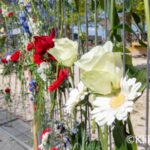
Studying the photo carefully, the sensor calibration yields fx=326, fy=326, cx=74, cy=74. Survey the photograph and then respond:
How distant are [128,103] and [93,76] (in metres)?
0.12

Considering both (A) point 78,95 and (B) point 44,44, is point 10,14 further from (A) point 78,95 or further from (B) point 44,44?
(A) point 78,95

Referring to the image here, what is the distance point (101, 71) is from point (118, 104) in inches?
3.9

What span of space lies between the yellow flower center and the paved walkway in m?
2.29

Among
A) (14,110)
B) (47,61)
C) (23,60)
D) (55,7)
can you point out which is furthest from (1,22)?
(47,61)

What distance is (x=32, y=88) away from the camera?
2.43 m

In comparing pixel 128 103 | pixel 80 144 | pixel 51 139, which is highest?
pixel 128 103

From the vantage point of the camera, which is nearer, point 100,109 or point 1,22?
point 100,109

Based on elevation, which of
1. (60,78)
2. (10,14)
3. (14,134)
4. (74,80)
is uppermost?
(10,14)

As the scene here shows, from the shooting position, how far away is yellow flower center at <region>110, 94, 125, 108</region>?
2.84 feet

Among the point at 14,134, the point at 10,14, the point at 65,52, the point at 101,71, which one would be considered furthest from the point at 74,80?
the point at 14,134

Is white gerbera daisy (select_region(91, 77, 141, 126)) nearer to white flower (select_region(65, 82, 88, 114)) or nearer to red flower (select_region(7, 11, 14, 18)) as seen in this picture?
white flower (select_region(65, 82, 88, 114))

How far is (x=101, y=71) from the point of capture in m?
0.88

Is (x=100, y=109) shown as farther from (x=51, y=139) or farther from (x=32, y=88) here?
(x=32, y=88)

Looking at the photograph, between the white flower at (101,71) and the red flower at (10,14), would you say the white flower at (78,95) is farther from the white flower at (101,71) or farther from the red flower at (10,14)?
the red flower at (10,14)
